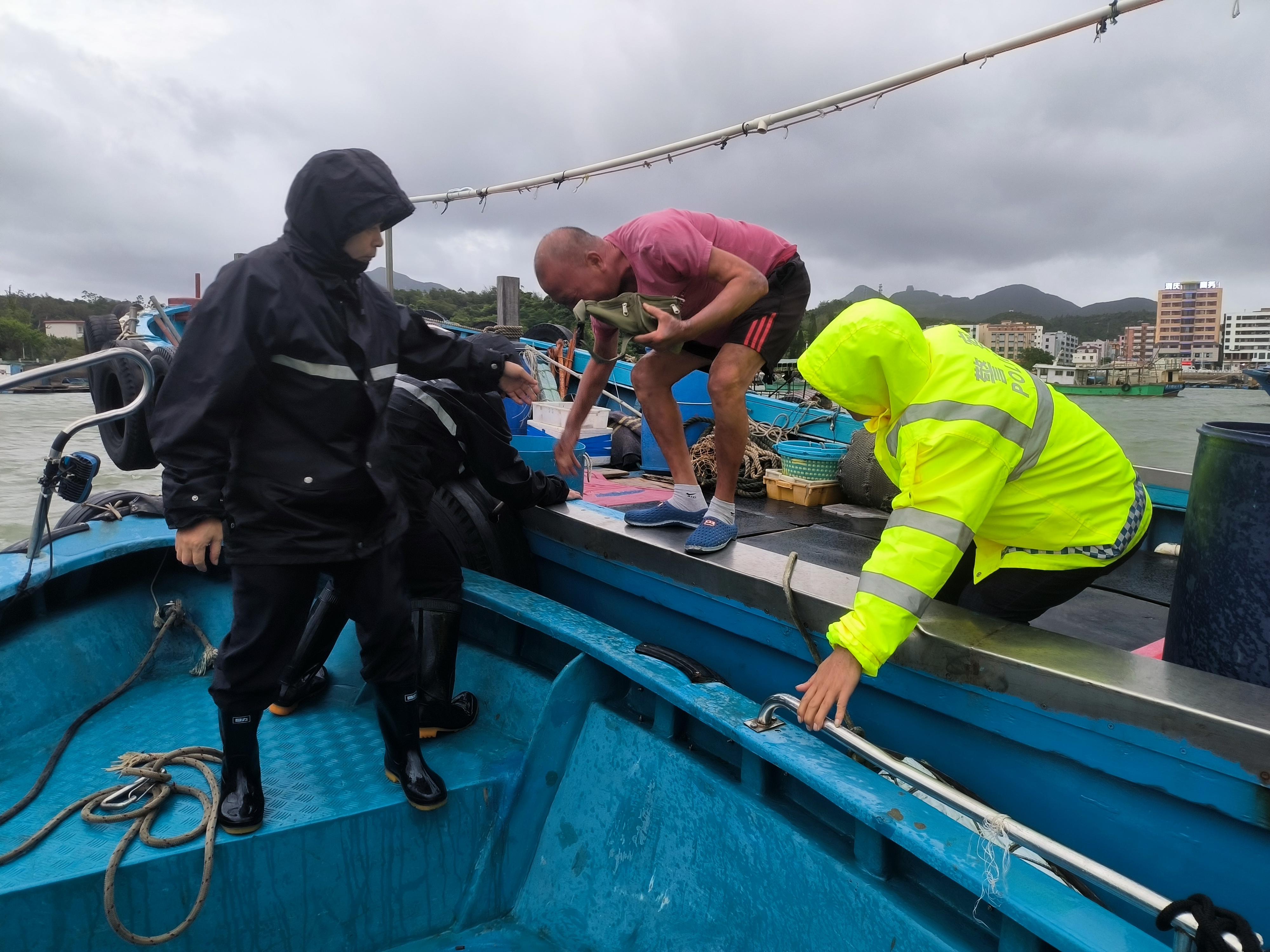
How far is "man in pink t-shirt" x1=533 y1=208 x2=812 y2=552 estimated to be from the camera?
2.66 meters

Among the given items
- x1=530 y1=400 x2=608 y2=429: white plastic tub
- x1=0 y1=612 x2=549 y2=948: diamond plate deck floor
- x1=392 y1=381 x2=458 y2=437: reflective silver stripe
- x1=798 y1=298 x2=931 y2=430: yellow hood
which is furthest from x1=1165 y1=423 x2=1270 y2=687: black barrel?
x1=530 y1=400 x2=608 y2=429: white plastic tub

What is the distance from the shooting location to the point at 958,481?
1.60 metres

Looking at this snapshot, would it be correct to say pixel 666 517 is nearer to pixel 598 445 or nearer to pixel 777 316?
pixel 777 316

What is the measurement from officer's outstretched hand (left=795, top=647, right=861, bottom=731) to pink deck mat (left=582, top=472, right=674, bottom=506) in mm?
2161

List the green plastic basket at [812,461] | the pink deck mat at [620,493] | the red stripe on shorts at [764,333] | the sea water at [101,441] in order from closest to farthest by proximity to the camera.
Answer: the red stripe on shorts at [764,333]
the pink deck mat at [620,493]
the green plastic basket at [812,461]
the sea water at [101,441]

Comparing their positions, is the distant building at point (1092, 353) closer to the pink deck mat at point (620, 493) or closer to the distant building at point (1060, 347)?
the distant building at point (1060, 347)

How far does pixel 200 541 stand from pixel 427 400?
3.50ft

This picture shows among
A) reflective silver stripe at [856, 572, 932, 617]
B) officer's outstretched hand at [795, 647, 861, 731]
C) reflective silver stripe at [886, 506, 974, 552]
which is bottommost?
officer's outstretched hand at [795, 647, 861, 731]

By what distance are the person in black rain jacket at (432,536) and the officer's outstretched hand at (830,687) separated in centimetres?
133

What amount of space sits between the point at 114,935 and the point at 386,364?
1526mm

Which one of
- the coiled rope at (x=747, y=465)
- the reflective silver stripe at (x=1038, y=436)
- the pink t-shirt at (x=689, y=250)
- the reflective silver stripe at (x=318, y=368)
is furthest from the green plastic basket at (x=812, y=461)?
the reflective silver stripe at (x=318, y=368)

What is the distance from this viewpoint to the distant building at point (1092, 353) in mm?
61781

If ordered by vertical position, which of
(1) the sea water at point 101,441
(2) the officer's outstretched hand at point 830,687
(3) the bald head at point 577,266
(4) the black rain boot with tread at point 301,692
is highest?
(3) the bald head at point 577,266

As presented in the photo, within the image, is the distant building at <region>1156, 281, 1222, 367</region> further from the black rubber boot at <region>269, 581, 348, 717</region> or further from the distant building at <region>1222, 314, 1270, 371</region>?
the black rubber boot at <region>269, 581, 348, 717</region>
